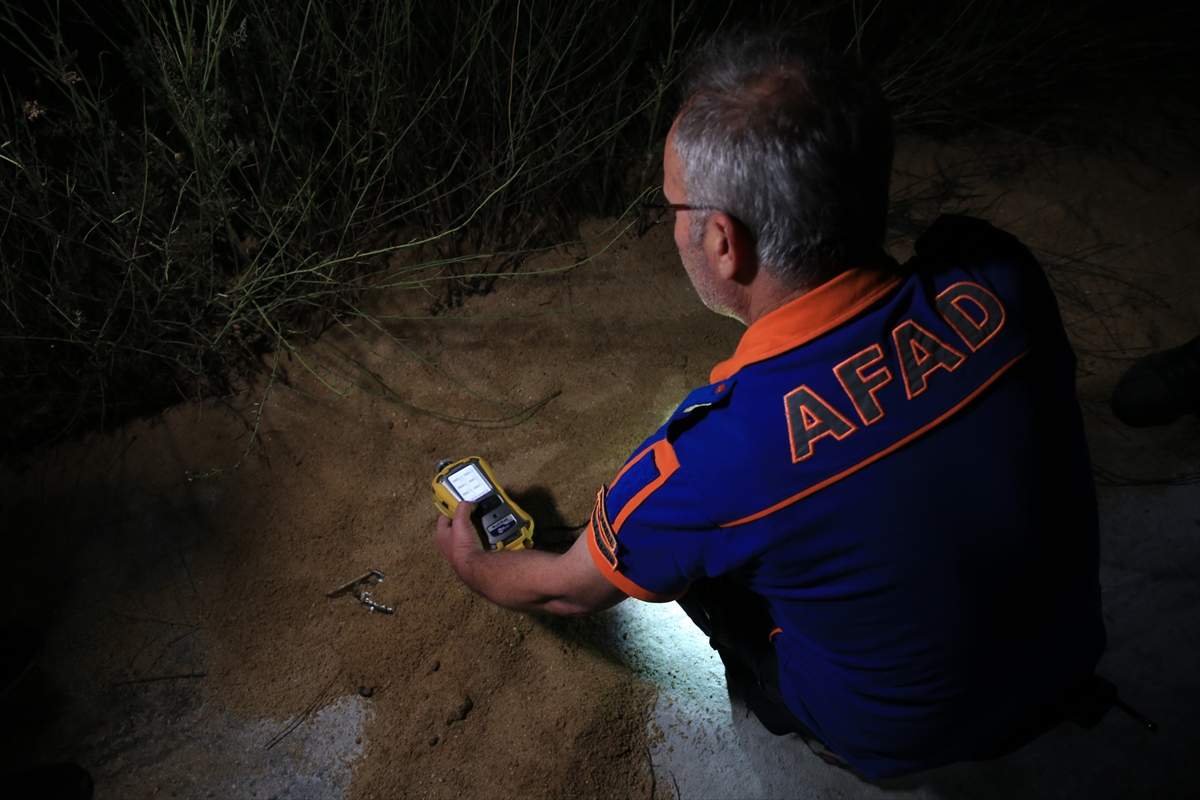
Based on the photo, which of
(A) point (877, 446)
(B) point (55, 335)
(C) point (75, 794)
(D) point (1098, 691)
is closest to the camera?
(A) point (877, 446)

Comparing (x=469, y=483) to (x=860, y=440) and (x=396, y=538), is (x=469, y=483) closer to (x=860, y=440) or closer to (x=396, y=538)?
(x=396, y=538)

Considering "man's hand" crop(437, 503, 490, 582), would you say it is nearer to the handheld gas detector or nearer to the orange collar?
the handheld gas detector

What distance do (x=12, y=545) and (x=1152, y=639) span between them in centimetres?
280

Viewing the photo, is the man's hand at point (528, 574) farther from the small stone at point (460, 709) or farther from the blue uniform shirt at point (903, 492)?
the small stone at point (460, 709)

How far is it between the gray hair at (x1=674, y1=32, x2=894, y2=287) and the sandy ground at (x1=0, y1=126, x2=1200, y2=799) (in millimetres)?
1042

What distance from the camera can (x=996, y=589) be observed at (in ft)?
2.86

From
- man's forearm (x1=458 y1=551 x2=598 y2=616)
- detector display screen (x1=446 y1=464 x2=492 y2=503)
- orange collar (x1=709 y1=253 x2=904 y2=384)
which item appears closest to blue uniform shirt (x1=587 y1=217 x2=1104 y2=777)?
orange collar (x1=709 y1=253 x2=904 y2=384)

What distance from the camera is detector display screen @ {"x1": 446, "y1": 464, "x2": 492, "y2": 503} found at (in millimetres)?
1616

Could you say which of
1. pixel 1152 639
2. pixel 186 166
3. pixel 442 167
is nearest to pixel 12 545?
pixel 186 166

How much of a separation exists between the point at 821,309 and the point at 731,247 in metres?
0.15

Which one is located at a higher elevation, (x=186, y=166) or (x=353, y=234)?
(x=186, y=166)

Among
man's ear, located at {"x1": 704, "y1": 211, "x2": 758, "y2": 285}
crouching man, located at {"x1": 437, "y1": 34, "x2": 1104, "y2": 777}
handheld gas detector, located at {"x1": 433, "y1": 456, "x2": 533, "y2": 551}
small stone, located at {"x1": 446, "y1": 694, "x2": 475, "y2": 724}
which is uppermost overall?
man's ear, located at {"x1": 704, "y1": 211, "x2": 758, "y2": 285}

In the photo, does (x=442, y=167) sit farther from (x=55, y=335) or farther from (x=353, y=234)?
(x=55, y=335)

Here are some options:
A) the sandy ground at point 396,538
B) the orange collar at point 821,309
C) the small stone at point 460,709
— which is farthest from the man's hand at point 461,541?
the orange collar at point 821,309
